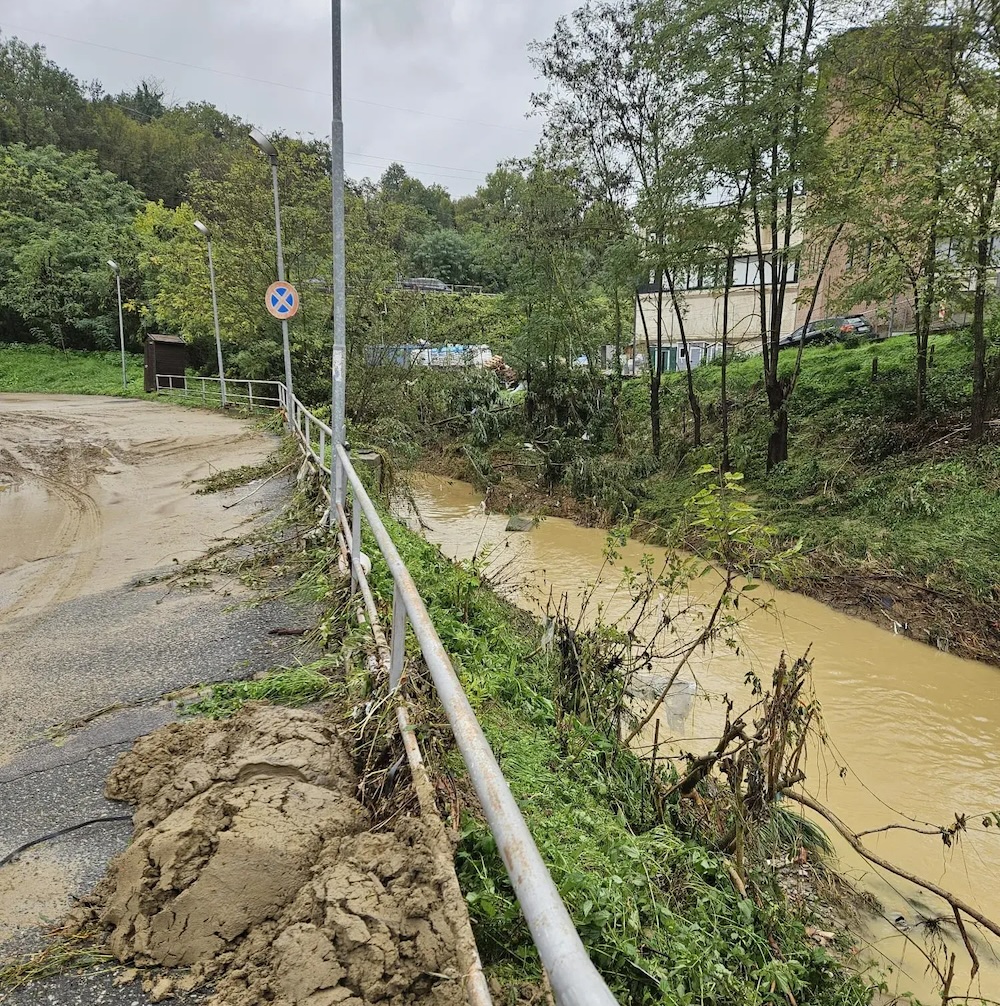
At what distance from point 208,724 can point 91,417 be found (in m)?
20.4

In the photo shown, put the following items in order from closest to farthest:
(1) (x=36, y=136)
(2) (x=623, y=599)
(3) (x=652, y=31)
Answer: (2) (x=623, y=599)
(3) (x=652, y=31)
(1) (x=36, y=136)

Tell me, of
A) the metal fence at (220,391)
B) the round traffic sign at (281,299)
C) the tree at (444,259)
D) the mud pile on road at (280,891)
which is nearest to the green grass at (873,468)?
the round traffic sign at (281,299)

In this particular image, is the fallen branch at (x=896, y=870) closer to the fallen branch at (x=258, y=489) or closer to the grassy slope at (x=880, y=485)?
the grassy slope at (x=880, y=485)

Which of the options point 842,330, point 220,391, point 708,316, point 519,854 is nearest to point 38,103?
point 220,391

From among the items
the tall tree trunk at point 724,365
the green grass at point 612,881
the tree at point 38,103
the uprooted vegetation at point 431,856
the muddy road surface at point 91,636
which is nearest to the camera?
the uprooted vegetation at point 431,856

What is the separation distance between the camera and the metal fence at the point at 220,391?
2273cm

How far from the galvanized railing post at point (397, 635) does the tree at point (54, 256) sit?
140ft

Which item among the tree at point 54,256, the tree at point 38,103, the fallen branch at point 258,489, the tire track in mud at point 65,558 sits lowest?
the tire track in mud at point 65,558

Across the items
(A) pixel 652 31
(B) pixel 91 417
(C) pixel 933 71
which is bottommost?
(B) pixel 91 417

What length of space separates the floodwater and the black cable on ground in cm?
321

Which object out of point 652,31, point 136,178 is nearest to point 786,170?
point 652,31

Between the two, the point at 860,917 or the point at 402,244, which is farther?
the point at 402,244

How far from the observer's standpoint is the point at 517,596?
10992 mm

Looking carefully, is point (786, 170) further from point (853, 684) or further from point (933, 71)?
point (853, 684)
